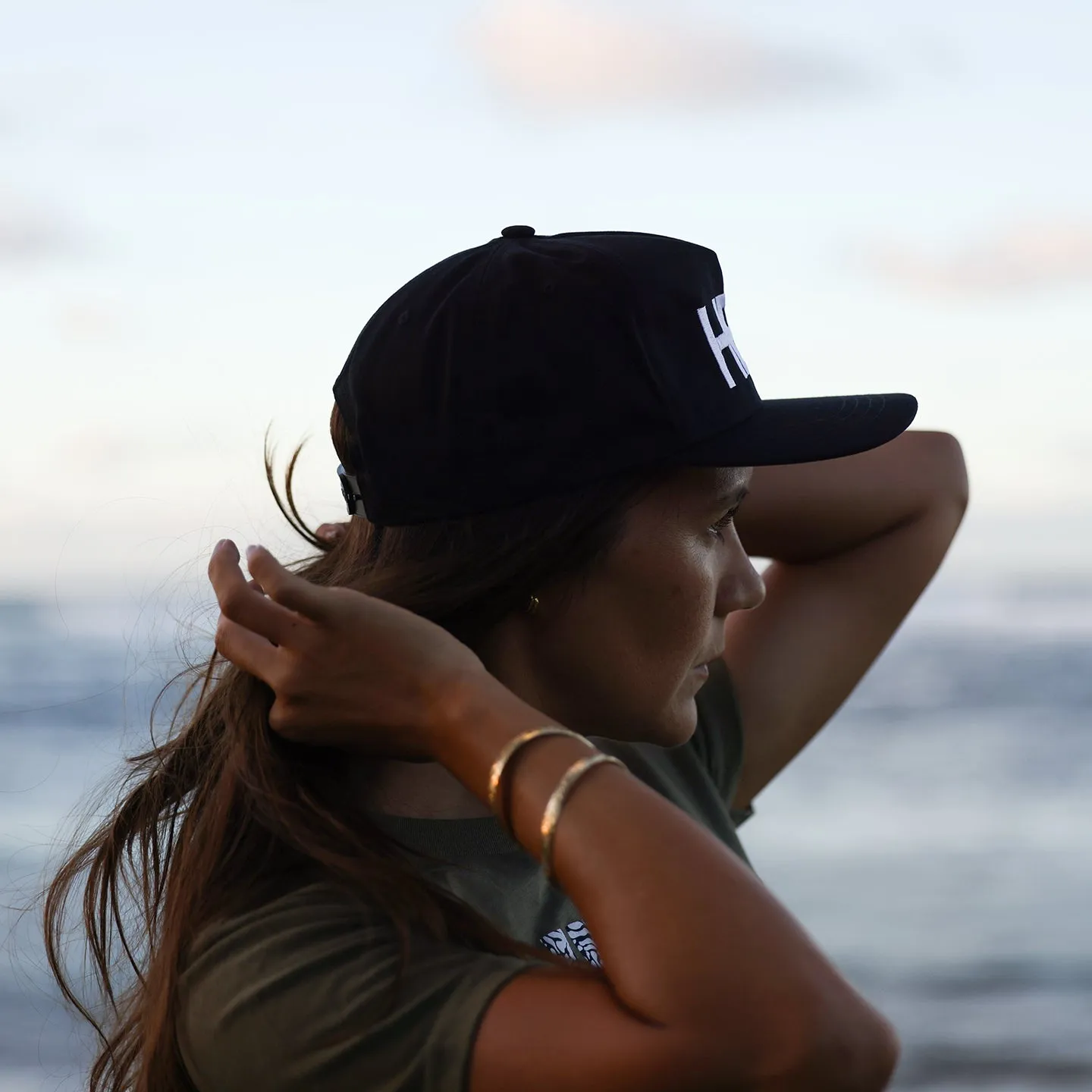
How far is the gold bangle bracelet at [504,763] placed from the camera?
1.56m

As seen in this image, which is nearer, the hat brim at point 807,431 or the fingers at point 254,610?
the fingers at point 254,610

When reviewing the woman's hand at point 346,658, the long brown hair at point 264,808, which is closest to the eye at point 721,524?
the long brown hair at point 264,808

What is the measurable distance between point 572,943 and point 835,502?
887 millimetres

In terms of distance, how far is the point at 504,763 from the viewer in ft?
5.12

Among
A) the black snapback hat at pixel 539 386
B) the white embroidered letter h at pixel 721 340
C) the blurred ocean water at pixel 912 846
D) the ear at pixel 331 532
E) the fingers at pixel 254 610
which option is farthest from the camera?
the blurred ocean water at pixel 912 846

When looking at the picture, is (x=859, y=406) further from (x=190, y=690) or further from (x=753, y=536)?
(x=190, y=690)

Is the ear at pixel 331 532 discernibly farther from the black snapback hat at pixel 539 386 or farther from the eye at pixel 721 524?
the eye at pixel 721 524

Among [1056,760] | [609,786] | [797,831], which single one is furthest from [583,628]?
[1056,760]

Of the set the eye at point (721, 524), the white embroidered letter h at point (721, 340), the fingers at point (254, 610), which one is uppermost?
the white embroidered letter h at point (721, 340)

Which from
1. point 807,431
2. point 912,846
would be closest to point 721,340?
point 807,431

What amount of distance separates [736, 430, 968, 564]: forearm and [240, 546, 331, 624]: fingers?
3.41 ft

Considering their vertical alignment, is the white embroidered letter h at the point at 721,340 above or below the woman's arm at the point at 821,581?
above

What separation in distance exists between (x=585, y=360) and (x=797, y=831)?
7.63m

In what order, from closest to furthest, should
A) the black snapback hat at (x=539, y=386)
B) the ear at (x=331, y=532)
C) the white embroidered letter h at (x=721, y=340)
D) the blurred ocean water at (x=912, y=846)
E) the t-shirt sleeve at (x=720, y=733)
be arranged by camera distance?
the black snapback hat at (x=539, y=386), the white embroidered letter h at (x=721, y=340), the ear at (x=331, y=532), the t-shirt sleeve at (x=720, y=733), the blurred ocean water at (x=912, y=846)
